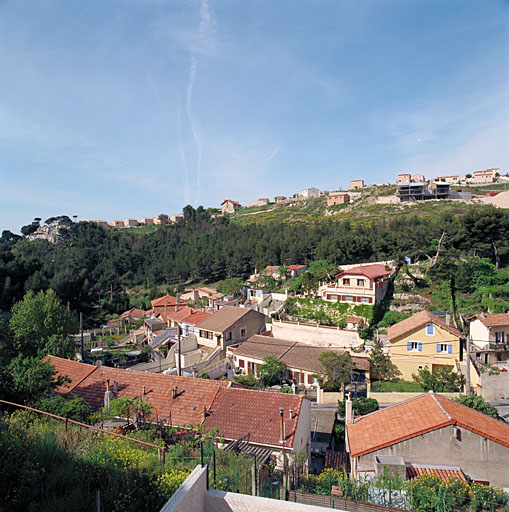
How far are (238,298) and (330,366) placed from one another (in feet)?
66.0

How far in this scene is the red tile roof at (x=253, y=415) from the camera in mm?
11273

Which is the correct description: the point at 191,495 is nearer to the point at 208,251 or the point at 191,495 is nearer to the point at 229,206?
the point at 208,251

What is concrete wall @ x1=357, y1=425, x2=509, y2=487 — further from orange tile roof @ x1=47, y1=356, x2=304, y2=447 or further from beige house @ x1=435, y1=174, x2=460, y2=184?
beige house @ x1=435, y1=174, x2=460, y2=184

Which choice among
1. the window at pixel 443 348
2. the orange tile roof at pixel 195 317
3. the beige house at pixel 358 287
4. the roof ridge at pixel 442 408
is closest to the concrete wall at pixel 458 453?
the roof ridge at pixel 442 408

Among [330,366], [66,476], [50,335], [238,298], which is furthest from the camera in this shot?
[238,298]

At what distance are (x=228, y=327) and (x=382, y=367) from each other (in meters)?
11.1

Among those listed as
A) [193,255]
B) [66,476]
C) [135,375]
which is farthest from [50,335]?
[193,255]

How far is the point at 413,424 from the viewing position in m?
9.99

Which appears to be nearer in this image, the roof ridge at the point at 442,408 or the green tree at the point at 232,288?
the roof ridge at the point at 442,408

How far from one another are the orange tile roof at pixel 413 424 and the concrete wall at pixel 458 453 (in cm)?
14

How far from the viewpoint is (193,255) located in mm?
56938

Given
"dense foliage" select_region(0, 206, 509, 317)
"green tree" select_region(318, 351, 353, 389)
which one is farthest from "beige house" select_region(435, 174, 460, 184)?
"green tree" select_region(318, 351, 353, 389)

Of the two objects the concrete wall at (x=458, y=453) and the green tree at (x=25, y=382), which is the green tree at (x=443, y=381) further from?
the green tree at (x=25, y=382)

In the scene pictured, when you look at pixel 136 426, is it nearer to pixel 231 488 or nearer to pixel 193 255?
pixel 231 488
